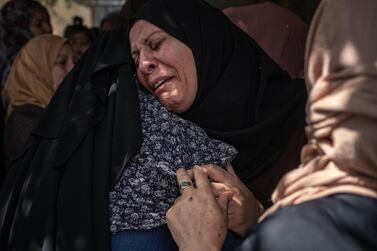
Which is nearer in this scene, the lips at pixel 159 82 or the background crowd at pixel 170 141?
the background crowd at pixel 170 141

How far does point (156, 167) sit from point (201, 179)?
0.67 feet

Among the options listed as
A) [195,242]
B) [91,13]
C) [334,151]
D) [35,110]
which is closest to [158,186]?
[195,242]

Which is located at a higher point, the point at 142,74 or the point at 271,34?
the point at 142,74

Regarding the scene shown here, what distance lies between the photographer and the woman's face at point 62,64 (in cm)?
434

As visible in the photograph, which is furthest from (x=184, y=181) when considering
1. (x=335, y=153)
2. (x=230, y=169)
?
(x=335, y=153)

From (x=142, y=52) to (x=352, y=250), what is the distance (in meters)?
1.45

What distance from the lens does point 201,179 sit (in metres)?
1.97

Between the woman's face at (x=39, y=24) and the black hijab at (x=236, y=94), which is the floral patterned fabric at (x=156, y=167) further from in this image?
the woman's face at (x=39, y=24)

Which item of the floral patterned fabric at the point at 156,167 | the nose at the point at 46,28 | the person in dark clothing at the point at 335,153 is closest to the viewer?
the person in dark clothing at the point at 335,153

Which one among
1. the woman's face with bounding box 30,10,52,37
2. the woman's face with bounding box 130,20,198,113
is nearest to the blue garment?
the woman's face with bounding box 130,20,198,113

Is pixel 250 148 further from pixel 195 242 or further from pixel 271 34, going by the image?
pixel 271 34

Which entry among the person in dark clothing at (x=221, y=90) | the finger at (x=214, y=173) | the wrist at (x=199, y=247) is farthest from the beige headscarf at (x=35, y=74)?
the wrist at (x=199, y=247)

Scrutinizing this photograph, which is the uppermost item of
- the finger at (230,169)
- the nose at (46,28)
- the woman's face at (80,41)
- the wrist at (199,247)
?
the wrist at (199,247)

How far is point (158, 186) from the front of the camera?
2.08 meters
